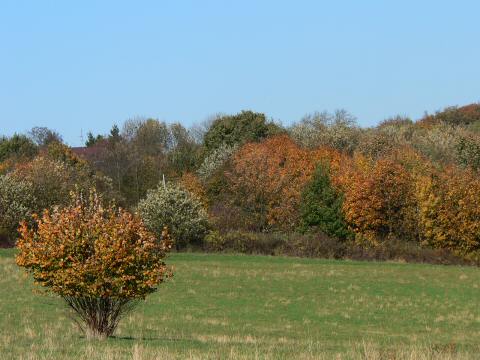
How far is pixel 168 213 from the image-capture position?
78188mm

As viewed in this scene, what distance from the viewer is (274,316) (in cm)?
3638

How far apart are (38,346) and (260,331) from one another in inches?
493

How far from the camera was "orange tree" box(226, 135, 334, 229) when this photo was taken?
88.5 meters

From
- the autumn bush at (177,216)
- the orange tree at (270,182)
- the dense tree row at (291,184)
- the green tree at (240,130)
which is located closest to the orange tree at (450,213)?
the dense tree row at (291,184)

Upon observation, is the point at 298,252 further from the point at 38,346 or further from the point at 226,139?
the point at 38,346

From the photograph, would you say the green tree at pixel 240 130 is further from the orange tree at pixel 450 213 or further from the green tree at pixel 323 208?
the orange tree at pixel 450 213

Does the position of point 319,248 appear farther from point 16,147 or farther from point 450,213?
point 16,147

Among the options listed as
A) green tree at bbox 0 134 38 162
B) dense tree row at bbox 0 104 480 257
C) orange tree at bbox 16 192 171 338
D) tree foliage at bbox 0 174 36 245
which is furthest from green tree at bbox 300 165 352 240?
green tree at bbox 0 134 38 162

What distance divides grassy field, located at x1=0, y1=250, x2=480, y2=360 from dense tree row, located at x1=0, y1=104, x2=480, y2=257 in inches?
593

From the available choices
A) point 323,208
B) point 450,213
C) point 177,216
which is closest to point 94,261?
point 177,216

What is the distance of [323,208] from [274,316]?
44.4m

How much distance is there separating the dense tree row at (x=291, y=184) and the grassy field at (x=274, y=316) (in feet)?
49.4

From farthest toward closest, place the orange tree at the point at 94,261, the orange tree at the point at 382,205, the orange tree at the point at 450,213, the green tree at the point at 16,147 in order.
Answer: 1. the green tree at the point at 16,147
2. the orange tree at the point at 382,205
3. the orange tree at the point at 450,213
4. the orange tree at the point at 94,261

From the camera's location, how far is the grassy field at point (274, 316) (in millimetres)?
19469
